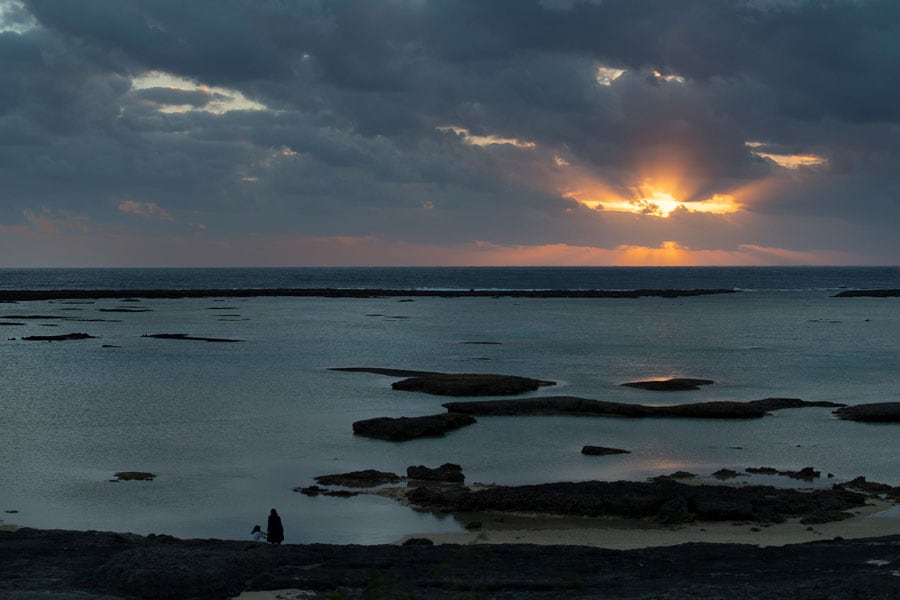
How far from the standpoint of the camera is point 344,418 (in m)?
48.4

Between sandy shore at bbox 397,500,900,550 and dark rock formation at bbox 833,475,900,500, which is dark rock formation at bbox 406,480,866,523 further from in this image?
dark rock formation at bbox 833,475,900,500

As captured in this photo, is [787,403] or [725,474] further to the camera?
[787,403]

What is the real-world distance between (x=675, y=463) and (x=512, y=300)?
139740 millimetres

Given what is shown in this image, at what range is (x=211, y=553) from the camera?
2297 cm

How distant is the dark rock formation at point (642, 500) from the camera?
29750 millimetres

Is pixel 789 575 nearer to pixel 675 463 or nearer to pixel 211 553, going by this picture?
pixel 211 553

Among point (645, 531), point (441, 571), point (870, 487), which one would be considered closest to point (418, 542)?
point (441, 571)

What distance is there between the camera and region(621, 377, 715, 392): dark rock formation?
6042cm

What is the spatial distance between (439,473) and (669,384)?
29982mm

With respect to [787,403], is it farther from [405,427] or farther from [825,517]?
[825,517]

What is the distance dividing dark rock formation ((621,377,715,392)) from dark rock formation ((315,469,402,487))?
2916 centimetres

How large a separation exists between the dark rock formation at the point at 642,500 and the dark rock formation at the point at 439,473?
2229 mm

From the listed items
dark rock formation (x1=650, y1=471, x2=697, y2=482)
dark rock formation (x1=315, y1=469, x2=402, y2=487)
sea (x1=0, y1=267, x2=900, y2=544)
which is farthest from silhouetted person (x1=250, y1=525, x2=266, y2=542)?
dark rock formation (x1=650, y1=471, x2=697, y2=482)

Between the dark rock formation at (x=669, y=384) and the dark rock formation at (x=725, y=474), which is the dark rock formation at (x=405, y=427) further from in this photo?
the dark rock formation at (x=669, y=384)
